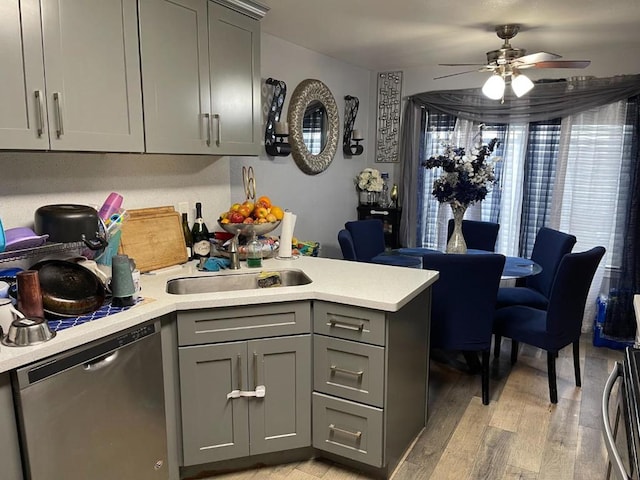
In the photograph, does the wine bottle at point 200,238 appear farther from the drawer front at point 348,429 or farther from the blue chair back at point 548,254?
the blue chair back at point 548,254

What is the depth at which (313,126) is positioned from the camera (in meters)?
4.01

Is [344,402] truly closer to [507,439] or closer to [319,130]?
[507,439]

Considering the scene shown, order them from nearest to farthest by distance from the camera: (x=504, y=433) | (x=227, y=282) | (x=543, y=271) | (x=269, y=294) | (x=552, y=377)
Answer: (x=269, y=294), (x=227, y=282), (x=504, y=433), (x=552, y=377), (x=543, y=271)

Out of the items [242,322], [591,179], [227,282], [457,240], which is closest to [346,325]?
[242,322]

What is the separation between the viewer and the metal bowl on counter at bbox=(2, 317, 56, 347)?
1.53m

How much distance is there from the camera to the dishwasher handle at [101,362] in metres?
1.70

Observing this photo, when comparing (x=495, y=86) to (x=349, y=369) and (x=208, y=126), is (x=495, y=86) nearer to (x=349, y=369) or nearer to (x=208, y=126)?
(x=208, y=126)

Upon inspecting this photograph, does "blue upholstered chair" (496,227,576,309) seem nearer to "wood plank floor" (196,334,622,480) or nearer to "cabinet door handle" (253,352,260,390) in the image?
"wood plank floor" (196,334,622,480)

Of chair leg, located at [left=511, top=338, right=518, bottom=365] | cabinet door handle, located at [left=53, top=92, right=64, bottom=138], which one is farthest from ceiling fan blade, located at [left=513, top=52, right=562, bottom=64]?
cabinet door handle, located at [left=53, top=92, right=64, bottom=138]

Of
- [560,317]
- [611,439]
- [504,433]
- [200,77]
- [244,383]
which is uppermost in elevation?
[200,77]

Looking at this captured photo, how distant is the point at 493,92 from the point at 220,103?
1.78 meters

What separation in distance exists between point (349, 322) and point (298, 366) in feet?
1.11

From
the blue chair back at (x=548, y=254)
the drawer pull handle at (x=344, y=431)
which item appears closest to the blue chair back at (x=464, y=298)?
→ the blue chair back at (x=548, y=254)

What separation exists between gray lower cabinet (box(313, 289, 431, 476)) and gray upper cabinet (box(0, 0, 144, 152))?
1.17 meters
